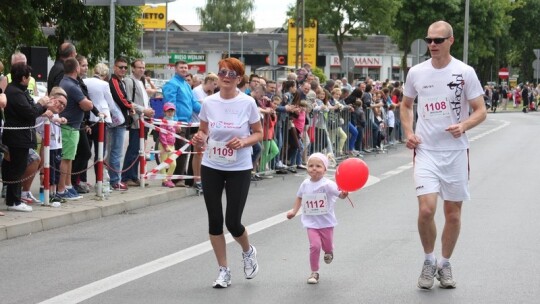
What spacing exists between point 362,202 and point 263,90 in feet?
13.5

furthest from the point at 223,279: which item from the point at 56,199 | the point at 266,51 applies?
the point at 266,51

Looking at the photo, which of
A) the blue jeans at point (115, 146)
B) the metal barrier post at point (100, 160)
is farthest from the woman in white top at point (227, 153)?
the blue jeans at point (115, 146)

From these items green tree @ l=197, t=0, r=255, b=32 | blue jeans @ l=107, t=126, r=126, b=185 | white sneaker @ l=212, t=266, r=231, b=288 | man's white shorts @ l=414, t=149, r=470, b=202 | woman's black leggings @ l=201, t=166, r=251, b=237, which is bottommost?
white sneaker @ l=212, t=266, r=231, b=288

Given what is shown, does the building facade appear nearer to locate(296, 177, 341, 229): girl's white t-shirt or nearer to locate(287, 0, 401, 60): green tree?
locate(287, 0, 401, 60): green tree

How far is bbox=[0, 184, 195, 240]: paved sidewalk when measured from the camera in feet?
40.2

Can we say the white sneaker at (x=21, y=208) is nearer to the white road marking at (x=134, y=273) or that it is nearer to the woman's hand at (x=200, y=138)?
the white road marking at (x=134, y=273)

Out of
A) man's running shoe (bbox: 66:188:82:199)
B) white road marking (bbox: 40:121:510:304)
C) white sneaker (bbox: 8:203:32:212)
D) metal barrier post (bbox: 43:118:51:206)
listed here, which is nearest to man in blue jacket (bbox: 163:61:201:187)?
man's running shoe (bbox: 66:188:82:199)

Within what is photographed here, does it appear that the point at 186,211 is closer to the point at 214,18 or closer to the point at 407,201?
the point at 407,201

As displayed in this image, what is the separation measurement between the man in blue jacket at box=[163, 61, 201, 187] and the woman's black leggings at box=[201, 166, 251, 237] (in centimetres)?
784

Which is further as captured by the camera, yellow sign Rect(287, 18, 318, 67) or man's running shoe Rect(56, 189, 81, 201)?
yellow sign Rect(287, 18, 318, 67)

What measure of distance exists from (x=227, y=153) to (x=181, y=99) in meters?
8.09

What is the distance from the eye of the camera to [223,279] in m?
8.92

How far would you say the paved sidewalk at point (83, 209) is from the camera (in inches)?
482

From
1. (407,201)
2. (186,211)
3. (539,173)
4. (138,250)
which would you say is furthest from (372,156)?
(138,250)
